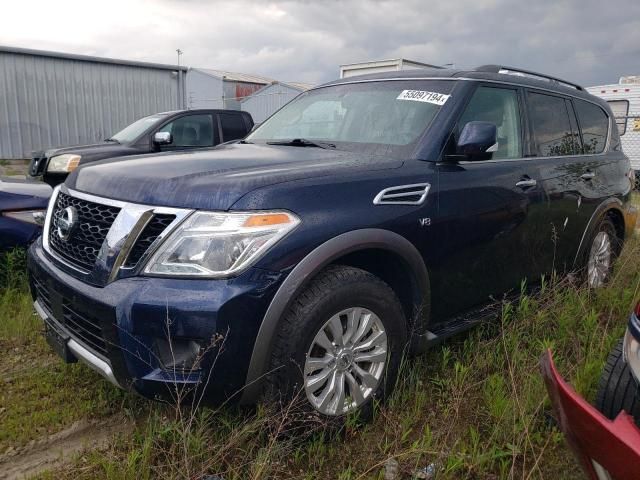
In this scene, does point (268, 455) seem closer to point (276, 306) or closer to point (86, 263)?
point (276, 306)

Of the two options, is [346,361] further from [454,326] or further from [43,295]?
[43,295]

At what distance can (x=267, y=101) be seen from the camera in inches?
874

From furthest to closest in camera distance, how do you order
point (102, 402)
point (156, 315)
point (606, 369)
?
point (102, 402), point (606, 369), point (156, 315)

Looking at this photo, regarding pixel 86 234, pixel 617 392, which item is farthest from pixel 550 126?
pixel 86 234

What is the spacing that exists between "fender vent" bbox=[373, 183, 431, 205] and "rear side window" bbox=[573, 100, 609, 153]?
2369 millimetres

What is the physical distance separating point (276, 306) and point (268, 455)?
0.61m

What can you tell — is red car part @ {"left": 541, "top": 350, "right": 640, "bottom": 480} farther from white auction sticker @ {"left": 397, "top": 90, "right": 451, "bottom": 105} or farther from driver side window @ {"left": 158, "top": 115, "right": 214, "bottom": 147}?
driver side window @ {"left": 158, "top": 115, "right": 214, "bottom": 147}

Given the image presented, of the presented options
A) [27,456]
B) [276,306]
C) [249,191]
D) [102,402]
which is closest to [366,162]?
[249,191]

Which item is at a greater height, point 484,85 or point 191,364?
point 484,85

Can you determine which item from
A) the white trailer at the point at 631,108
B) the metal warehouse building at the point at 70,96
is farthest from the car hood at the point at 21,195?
the white trailer at the point at 631,108

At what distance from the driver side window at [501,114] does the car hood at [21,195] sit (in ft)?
10.9

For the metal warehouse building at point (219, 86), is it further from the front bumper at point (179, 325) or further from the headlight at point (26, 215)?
the front bumper at point (179, 325)

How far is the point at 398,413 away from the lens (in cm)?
259

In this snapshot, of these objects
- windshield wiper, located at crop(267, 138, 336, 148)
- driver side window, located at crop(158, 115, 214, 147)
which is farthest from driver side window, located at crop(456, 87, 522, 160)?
driver side window, located at crop(158, 115, 214, 147)
